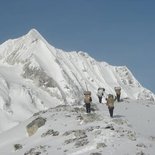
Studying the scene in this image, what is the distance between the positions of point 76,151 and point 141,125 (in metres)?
8.93

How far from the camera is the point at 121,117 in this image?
46.8 meters

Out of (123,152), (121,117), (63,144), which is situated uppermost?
(121,117)

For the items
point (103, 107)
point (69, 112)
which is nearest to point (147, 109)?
point (103, 107)

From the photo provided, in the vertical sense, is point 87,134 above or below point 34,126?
below

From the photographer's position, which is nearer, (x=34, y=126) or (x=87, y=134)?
(x=87, y=134)

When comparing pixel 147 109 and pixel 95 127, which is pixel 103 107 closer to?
pixel 147 109

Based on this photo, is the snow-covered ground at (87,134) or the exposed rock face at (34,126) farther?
the exposed rock face at (34,126)

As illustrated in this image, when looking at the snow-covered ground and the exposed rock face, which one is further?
the exposed rock face

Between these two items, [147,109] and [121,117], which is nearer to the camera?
[121,117]

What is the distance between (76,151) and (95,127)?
4711 millimetres

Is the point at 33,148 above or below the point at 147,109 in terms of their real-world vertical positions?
below

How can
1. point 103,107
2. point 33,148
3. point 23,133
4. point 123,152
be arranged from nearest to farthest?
point 123,152 < point 33,148 < point 23,133 < point 103,107

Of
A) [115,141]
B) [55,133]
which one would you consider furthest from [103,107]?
[115,141]

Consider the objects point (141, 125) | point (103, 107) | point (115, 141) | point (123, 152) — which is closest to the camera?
point (123, 152)
